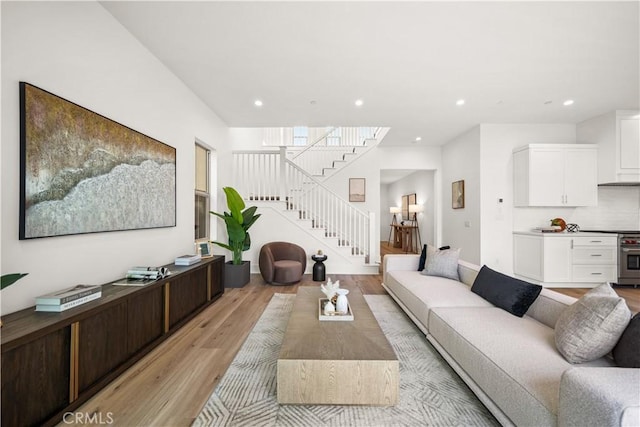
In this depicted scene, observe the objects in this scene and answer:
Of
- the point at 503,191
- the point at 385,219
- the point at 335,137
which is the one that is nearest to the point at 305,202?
the point at 335,137

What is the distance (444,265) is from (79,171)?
3728mm

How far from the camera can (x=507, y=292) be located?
223 centimetres

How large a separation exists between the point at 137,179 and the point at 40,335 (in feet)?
5.12

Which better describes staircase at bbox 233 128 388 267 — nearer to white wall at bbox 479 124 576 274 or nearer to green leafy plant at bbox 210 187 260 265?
green leafy plant at bbox 210 187 260 265

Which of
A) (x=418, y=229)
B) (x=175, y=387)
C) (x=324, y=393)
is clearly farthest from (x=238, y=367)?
(x=418, y=229)

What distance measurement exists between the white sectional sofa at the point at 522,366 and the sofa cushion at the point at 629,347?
11cm

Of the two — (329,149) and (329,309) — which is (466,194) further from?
(329,309)

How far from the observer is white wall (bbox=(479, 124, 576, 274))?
16.1 feet

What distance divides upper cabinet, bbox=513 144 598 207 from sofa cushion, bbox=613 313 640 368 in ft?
13.2

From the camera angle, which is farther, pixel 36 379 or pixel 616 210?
pixel 616 210

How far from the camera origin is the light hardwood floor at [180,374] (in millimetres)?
1606

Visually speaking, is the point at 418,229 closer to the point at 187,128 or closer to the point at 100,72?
the point at 187,128

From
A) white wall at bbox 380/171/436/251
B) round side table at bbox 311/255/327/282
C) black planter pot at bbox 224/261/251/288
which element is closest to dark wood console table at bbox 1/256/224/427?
black planter pot at bbox 224/261/251/288

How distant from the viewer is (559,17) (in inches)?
90.0
